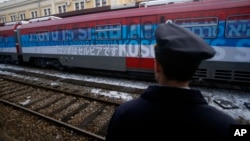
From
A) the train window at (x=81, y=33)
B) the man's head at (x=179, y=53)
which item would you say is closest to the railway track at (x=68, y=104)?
the train window at (x=81, y=33)

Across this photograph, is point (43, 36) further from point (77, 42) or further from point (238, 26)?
point (238, 26)

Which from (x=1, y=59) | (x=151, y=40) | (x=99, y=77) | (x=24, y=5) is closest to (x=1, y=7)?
(x=24, y=5)

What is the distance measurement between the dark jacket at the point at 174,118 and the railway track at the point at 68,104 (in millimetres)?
3729

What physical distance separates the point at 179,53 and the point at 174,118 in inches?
16.4

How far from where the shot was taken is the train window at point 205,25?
7.62 meters

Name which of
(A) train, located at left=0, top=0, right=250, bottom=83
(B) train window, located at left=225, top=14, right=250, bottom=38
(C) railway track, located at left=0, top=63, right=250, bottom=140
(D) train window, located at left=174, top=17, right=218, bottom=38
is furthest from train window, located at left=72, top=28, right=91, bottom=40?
(B) train window, located at left=225, top=14, right=250, bottom=38

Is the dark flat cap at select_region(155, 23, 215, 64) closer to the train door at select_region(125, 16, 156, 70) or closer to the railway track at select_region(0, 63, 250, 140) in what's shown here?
the railway track at select_region(0, 63, 250, 140)

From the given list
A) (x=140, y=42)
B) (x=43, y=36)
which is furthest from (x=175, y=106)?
(x=43, y=36)

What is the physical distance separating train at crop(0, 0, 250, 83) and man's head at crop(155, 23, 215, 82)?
7030mm

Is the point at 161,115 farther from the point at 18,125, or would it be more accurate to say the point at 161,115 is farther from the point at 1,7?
the point at 1,7

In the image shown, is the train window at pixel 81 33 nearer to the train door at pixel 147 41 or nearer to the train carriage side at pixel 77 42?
the train carriage side at pixel 77 42

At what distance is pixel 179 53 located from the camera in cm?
127

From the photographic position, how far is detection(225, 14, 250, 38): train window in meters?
7.03

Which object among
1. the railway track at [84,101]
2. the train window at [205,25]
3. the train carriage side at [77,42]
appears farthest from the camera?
the train carriage side at [77,42]
